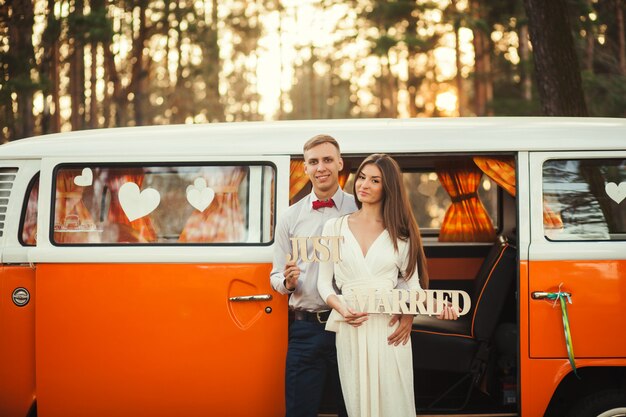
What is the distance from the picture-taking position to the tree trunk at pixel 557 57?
8.00 metres

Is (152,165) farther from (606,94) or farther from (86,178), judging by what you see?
(606,94)

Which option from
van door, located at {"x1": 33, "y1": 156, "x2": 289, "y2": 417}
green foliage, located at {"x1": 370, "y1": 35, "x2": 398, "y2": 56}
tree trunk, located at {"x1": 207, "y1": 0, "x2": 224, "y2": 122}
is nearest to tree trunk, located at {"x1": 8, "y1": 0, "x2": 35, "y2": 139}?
van door, located at {"x1": 33, "y1": 156, "x2": 289, "y2": 417}

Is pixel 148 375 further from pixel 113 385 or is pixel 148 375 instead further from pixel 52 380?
pixel 52 380

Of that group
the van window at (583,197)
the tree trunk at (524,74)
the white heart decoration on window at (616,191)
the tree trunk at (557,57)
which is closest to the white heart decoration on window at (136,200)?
the van window at (583,197)

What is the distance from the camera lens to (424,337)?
509cm

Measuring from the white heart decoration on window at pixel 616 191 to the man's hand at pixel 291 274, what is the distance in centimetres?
205

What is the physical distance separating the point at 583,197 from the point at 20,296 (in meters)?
3.69

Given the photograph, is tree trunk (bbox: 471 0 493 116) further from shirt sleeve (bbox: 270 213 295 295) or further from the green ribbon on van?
shirt sleeve (bbox: 270 213 295 295)

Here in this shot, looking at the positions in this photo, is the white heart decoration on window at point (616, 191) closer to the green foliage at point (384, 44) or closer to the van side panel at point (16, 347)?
the van side panel at point (16, 347)

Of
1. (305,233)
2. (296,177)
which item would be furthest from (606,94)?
(305,233)

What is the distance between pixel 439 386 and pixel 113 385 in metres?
2.55

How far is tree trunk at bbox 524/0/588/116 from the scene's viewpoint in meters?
8.00

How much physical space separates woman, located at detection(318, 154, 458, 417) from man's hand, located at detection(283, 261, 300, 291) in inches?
6.4

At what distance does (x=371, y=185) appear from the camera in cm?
377
